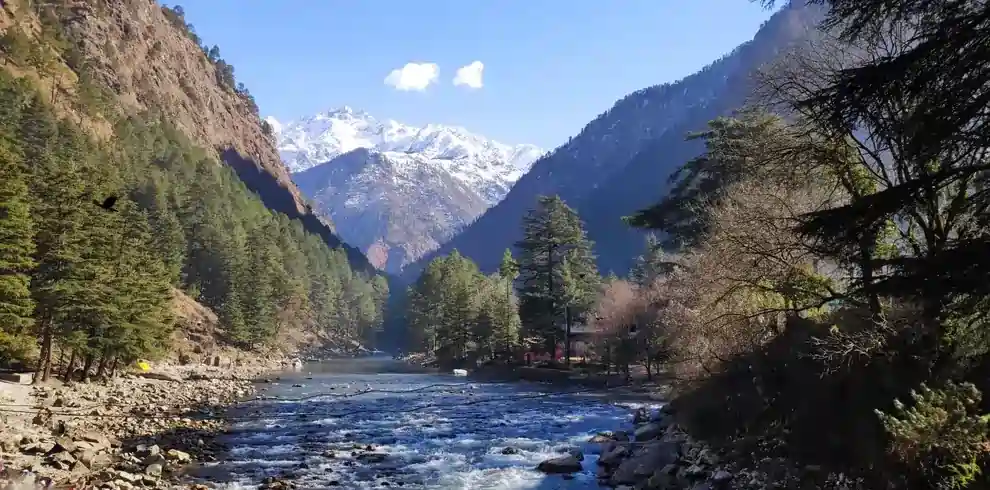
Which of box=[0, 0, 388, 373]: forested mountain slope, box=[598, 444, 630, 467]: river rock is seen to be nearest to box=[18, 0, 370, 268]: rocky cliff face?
box=[0, 0, 388, 373]: forested mountain slope

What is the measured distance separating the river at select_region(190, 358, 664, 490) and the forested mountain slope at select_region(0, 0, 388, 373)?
8942mm

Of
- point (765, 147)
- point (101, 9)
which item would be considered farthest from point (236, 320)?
point (101, 9)

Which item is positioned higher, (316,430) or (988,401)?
(988,401)

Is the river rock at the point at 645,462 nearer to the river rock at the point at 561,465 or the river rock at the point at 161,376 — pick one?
the river rock at the point at 561,465

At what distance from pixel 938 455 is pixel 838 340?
2920mm

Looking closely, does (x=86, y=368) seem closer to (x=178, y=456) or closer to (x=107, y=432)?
(x=107, y=432)

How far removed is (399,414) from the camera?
1244 inches

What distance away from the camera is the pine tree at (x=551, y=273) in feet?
181

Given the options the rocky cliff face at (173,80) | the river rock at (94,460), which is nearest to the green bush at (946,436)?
the river rock at (94,460)

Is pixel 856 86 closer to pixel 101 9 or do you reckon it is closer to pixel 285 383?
pixel 285 383

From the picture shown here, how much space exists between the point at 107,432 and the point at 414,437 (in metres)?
10.4

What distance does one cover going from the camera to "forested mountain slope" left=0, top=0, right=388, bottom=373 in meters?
29.6

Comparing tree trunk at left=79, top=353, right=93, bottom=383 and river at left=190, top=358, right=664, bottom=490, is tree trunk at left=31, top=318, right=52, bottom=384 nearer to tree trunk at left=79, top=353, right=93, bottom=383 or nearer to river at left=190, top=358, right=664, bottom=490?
tree trunk at left=79, top=353, right=93, bottom=383

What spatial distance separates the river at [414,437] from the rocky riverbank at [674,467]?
2.02ft
